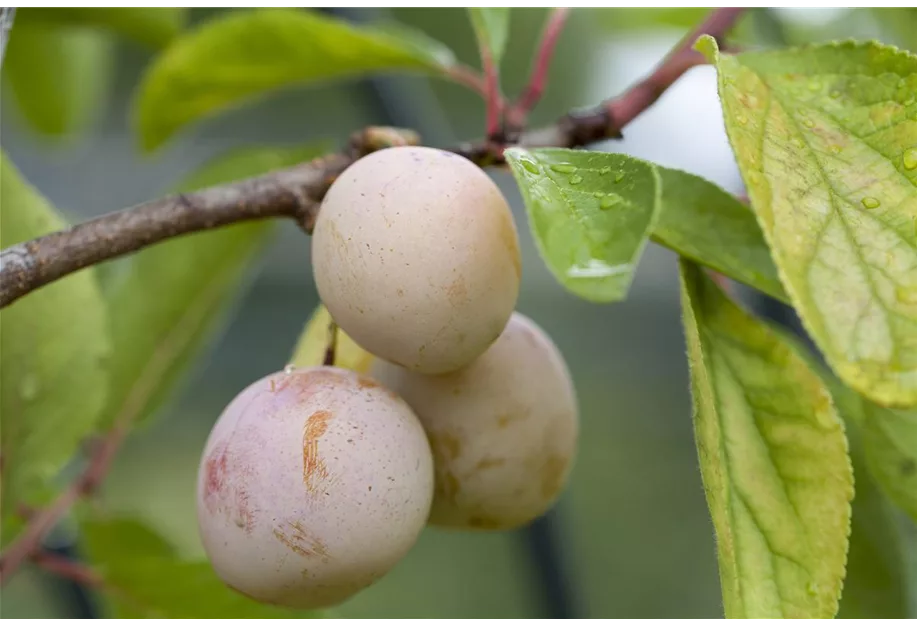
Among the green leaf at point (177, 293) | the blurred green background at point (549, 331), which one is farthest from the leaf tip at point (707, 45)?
the blurred green background at point (549, 331)

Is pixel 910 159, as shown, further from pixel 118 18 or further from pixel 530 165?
pixel 118 18

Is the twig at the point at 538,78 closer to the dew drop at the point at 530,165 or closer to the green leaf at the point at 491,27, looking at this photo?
the green leaf at the point at 491,27

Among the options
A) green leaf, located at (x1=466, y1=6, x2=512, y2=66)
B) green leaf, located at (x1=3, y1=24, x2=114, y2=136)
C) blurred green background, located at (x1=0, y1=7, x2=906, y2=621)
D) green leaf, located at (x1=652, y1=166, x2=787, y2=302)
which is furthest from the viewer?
blurred green background, located at (x1=0, y1=7, x2=906, y2=621)

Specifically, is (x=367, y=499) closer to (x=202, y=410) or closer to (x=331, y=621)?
(x=331, y=621)

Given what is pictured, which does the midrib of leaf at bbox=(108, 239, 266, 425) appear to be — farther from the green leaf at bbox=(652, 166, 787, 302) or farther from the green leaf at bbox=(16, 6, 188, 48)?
the green leaf at bbox=(652, 166, 787, 302)

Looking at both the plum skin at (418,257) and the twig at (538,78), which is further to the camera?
the twig at (538,78)

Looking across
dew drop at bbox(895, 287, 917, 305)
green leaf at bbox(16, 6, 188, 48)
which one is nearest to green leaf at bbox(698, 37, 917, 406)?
dew drop at bbox(895, 287, 917, 305)

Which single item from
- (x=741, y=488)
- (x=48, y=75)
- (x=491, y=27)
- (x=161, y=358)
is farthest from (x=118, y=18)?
(x=741, y=488)
